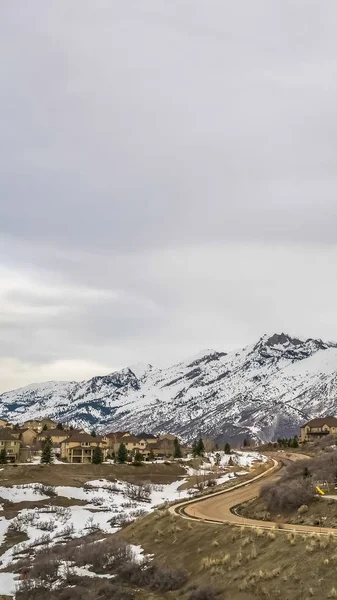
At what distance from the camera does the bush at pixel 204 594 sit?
87.6 feet

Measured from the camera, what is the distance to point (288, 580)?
1023 inches

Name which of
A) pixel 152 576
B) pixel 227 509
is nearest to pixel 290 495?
pixel 227 509

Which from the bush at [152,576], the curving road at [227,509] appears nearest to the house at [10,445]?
the curving road at [227,509]

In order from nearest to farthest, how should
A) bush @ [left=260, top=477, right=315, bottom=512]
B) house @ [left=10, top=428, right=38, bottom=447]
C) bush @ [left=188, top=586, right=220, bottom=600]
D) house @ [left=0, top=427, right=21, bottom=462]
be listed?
1. bush @ [left=188, top=586, right=220, bottom=600]
2. bush @ [left=260, top=477, right=315, bottom=512]
3. house @ [left=0, top=427, right=21, bottom=462]
4. house @ [left=10, top=428, right=38, bottom=447]

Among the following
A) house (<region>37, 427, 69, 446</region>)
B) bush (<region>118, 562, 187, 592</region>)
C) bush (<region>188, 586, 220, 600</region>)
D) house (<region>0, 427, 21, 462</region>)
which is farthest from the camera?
house (<region>37, 427, 69, 446</region>)

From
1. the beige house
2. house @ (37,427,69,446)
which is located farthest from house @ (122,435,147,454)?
house @ (37,427,69,446)

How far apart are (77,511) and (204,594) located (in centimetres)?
4497

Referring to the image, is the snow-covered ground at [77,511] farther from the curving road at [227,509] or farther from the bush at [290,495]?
the bush at [290,495]

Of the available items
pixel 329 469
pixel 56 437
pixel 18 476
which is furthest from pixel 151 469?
pixel 329 469

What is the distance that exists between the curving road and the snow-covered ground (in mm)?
6956

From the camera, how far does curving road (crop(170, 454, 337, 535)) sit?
35.7m

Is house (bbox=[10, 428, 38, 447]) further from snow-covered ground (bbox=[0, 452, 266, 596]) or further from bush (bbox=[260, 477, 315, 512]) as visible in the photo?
bush (bbox=[260, 477, 315, 512])

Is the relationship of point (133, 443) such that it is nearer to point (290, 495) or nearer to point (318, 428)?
point (318, 428)

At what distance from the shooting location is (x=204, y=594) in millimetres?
26844
